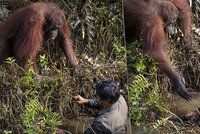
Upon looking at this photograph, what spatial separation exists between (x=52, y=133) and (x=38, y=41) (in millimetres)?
592

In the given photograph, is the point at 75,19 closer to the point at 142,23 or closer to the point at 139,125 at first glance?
the point at 142,23

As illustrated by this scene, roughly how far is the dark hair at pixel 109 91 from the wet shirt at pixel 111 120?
0.02m

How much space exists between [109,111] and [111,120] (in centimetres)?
3

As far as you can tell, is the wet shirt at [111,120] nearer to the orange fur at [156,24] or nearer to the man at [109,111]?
the man at [109,111]

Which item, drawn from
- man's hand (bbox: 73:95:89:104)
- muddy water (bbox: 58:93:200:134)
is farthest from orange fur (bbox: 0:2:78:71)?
muddy water (bbox: 58:93:200:134)

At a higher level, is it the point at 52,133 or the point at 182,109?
the point at 182,109

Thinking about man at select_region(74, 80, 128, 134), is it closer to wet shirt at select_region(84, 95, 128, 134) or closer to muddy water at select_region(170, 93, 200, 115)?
wet shirt at select_region(84, 95, 128, 134)

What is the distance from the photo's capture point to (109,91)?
3.87ft

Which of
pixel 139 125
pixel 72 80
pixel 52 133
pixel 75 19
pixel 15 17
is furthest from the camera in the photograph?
pixel 15 17

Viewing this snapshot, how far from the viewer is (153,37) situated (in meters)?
1.18

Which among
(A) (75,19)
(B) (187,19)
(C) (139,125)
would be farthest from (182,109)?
(A) (75,19)

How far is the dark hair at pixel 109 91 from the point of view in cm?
117

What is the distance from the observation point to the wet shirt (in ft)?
3.71

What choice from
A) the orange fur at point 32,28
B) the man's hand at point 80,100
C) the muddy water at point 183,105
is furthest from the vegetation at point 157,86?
the orange fur at point 32,28
